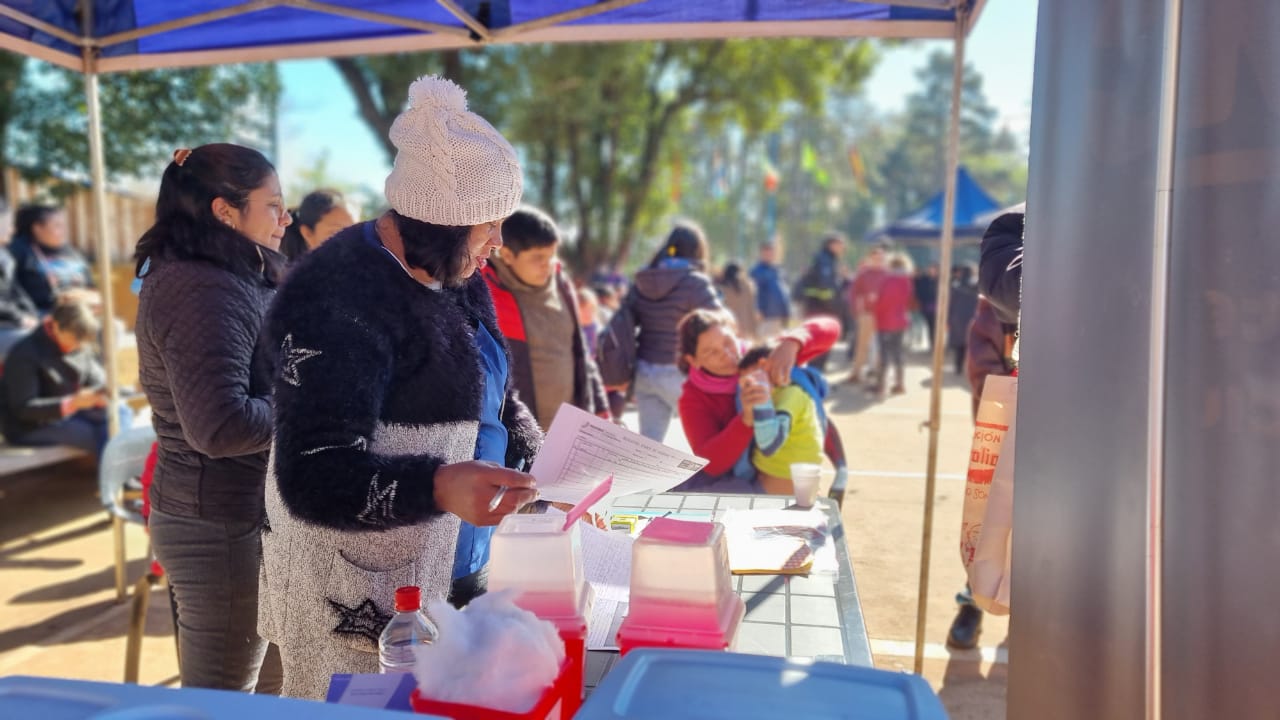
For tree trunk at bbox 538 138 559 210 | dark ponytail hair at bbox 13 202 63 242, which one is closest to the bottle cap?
dark ponytail hair at bbox 13 202 63 242

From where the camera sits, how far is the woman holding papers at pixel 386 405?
127 centimetres

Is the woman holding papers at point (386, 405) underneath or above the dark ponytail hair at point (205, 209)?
underneath

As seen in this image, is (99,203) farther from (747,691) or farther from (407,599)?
(747,691)

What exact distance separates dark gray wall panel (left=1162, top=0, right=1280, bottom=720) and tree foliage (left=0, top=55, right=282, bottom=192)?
1180cm

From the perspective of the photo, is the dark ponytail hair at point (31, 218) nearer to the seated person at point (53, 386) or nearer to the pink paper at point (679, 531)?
the seated person at point (53, 386)

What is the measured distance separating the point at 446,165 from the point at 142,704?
0.87 metres

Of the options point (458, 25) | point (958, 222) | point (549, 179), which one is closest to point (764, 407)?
point (458, 25)

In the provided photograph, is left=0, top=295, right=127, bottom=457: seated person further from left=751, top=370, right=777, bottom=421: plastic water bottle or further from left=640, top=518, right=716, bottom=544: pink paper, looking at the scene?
left=640, top=518, right=716, bottom=544: pink paper

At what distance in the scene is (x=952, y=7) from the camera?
2.94 meters

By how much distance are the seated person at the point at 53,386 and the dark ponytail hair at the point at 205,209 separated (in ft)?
13.2

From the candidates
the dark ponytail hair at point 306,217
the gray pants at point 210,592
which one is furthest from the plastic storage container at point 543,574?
the dark ponytail hair at point 306,217

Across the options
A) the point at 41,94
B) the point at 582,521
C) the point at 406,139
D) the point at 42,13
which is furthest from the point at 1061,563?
the point at 41,94

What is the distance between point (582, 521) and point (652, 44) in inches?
665

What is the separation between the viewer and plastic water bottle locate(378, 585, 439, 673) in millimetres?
1212
